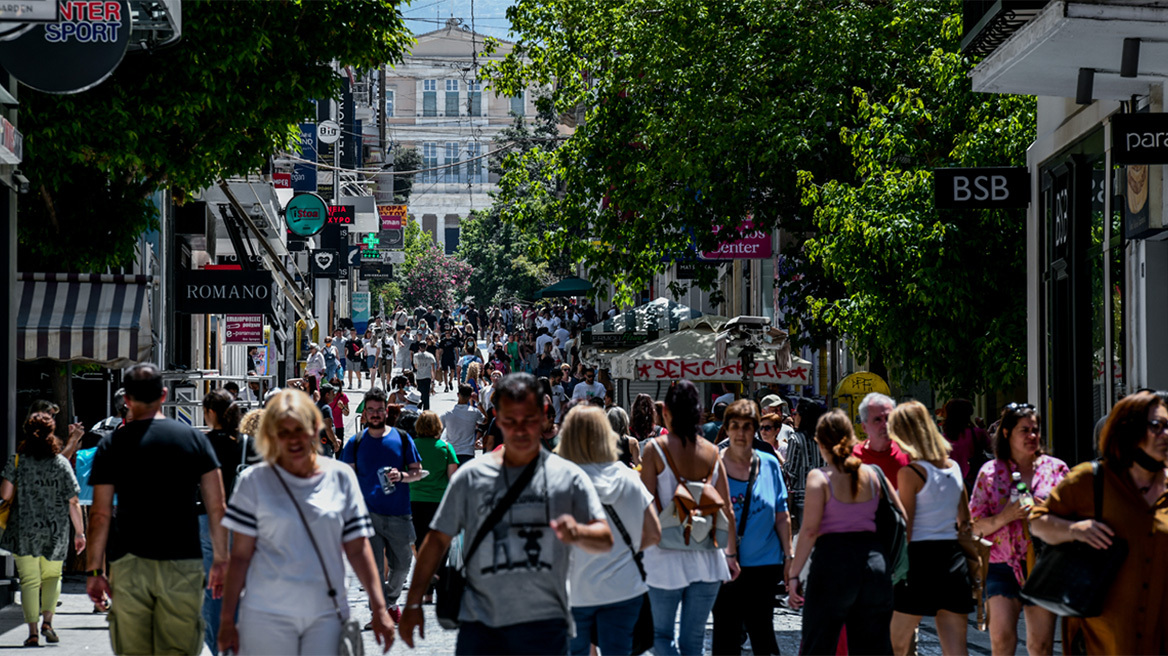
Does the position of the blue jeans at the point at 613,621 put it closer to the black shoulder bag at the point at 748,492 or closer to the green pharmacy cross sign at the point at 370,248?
the black shoulder bag at the point at 748,492

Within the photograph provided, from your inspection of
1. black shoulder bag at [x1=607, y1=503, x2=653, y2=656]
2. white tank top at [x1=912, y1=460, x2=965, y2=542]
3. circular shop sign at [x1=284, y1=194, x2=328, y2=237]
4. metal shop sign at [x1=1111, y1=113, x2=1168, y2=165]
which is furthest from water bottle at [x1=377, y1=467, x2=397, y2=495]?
circular shop sign at [x1=284, y1=194, x2=328, y2=237]

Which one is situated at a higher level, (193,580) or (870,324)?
(870,324)

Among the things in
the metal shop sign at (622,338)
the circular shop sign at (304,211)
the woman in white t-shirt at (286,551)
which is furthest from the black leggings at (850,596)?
the circular shop sign at (304,211)

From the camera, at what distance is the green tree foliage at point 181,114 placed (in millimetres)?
14602

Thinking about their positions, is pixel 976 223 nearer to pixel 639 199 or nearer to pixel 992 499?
pixel 639 199

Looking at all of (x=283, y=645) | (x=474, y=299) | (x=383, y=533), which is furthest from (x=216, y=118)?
(x=474, y=299)

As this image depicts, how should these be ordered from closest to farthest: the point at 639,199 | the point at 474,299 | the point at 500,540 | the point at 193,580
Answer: the point at 500,540
the point at 193,580
the point at 639,199
the point at 474,299

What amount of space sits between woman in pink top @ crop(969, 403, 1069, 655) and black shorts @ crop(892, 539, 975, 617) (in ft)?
0.86

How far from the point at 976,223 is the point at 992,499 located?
9.83 meters

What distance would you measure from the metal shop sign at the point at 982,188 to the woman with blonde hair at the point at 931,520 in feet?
20.1

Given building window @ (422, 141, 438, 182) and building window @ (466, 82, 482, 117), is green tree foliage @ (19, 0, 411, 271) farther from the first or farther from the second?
building window @ (422, 141, 438, 182)

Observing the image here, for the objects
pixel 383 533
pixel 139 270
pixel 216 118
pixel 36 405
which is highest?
pixel 216 118

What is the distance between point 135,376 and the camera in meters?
7.39

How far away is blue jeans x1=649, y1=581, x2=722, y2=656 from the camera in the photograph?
819cm
